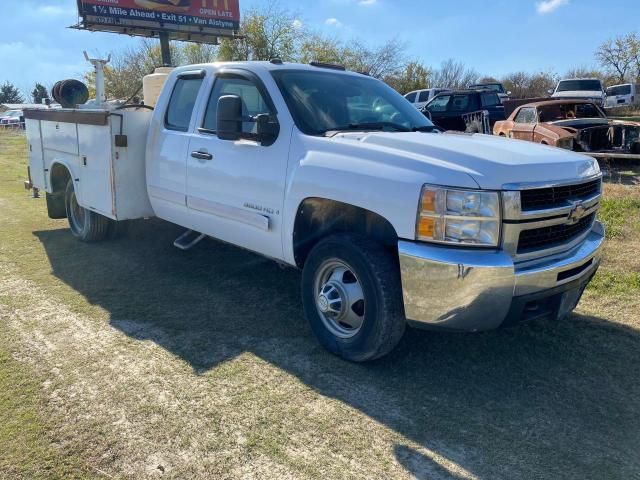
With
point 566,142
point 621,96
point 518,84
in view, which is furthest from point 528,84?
point 566,142

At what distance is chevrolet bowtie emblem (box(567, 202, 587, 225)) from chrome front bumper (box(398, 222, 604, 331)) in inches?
11.3

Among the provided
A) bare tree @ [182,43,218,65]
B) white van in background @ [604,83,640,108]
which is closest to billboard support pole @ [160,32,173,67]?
bare tree @ [182,43,218,65]

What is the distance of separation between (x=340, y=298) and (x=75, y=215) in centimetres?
467

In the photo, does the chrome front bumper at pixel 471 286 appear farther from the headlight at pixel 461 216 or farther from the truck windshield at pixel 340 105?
the truck windshield at pixel 340 105

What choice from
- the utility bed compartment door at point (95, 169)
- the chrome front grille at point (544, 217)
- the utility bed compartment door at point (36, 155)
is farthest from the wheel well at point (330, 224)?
the utility bed compartment door at point (36, 155)

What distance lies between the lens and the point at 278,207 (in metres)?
4.20

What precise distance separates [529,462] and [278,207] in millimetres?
2308

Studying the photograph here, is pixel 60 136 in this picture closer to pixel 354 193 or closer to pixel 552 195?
pixel 354 193

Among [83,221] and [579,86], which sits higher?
[579,86]

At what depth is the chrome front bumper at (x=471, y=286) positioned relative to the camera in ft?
10.5

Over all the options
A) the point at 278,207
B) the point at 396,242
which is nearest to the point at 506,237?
the point at 396,242

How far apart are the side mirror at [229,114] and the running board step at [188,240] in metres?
1.46

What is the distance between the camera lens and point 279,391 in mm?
3580

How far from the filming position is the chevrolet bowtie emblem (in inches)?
143
